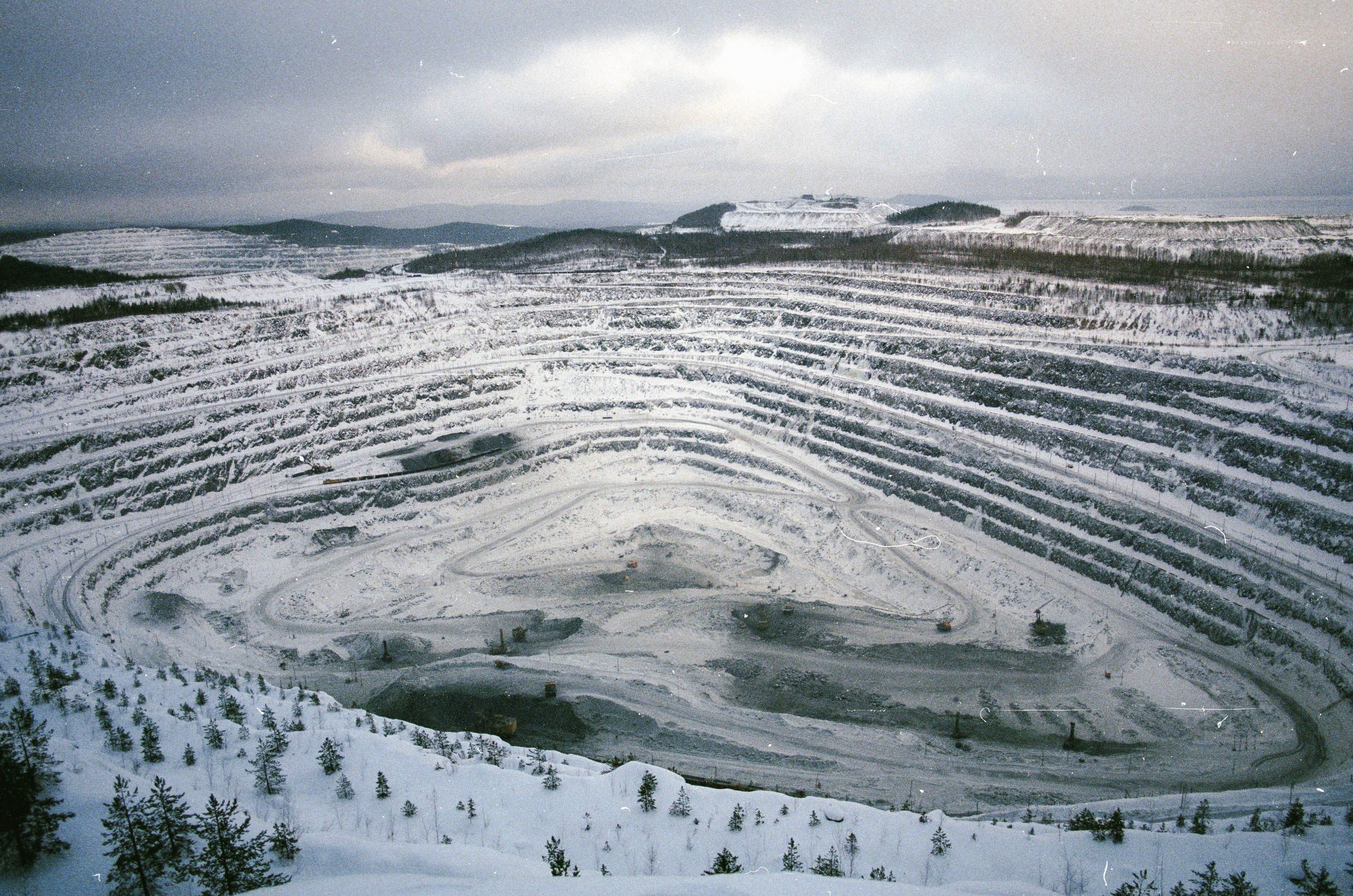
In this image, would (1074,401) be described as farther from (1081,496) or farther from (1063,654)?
Answer: (1063,654)

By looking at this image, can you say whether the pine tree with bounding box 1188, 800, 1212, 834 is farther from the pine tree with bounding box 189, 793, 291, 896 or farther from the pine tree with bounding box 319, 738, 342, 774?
the pine tree with bounding box 319, 738, 342, 774

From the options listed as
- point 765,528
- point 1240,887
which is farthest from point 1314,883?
point 765,528

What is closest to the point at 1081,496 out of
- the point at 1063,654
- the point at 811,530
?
the point at 1063,654

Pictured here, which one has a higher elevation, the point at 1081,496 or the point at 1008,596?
the point at 1081,496

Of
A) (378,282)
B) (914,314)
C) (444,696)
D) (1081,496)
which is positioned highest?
(378,282)

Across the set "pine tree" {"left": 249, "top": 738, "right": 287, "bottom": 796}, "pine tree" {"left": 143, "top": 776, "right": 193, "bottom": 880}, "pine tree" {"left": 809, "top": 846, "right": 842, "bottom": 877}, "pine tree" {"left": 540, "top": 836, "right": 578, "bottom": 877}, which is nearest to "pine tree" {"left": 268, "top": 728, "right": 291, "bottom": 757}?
"pine tree" {"left": 249, "top": 738, "right": 287, "bottom": 796}

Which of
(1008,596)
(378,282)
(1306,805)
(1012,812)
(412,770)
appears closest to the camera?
(412,770)
